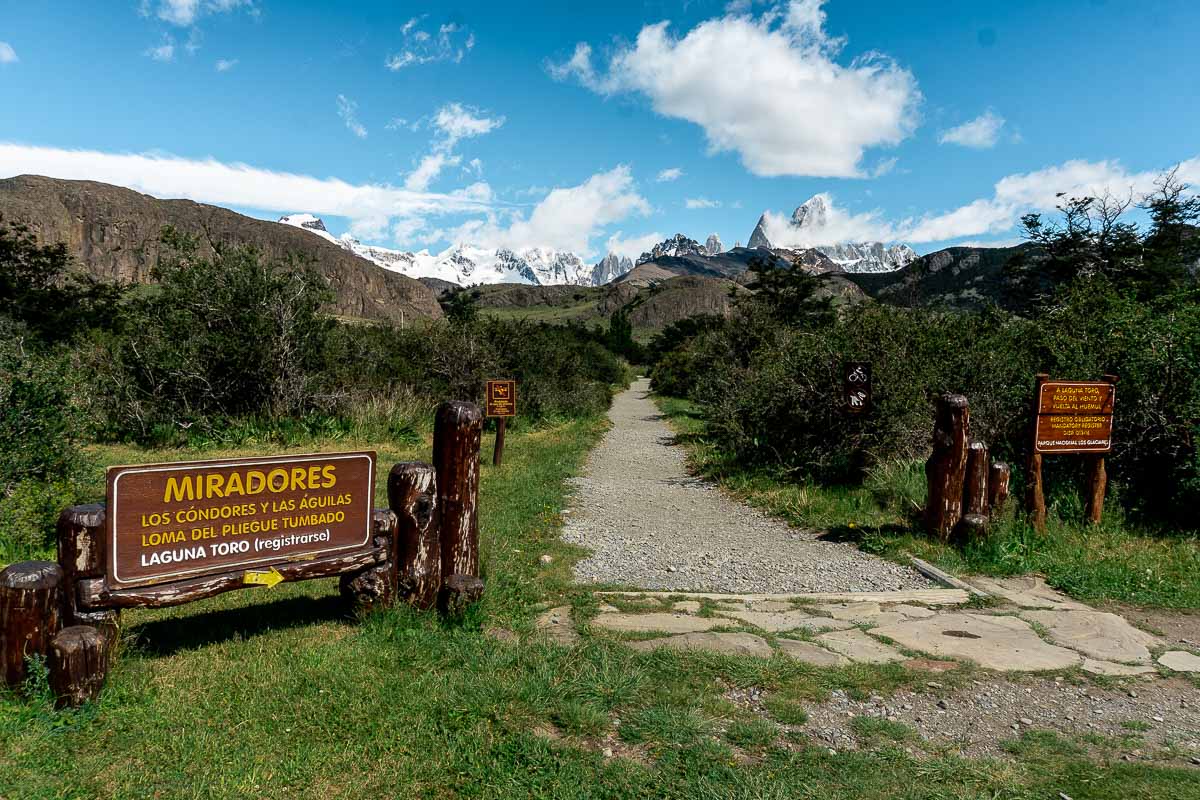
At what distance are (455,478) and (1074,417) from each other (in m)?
5.95

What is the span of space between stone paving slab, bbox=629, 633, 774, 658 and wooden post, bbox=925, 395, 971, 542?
10.8 ft

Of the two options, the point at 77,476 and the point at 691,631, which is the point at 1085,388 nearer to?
the point at 691,631

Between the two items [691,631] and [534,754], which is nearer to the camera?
[534,754]

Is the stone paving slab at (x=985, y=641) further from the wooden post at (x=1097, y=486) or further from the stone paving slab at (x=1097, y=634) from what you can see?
the wooden post at (x=1097, y=486)

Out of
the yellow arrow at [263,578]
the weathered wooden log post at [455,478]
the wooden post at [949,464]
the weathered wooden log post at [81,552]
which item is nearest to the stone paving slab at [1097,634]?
the wooden post at [949,464]

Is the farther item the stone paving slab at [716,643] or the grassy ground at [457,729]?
the stone paving slab at [716,643]

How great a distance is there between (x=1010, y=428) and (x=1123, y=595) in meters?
3.50

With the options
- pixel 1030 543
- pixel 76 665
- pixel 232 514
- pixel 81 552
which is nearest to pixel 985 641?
pixel 1030 543

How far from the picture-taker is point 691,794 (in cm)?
254

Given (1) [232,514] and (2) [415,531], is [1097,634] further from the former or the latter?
(1) [232,514]

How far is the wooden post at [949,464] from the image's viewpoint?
6.40 meters

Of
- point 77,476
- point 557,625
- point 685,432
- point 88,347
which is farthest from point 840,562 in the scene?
point 88,347

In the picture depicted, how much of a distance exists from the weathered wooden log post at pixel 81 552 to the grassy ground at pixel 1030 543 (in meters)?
6.13

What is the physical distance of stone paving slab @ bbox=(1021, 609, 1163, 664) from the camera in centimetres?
409
